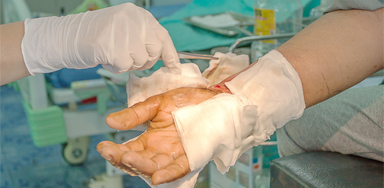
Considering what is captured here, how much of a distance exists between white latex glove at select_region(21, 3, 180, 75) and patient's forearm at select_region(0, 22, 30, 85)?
3 centimetres

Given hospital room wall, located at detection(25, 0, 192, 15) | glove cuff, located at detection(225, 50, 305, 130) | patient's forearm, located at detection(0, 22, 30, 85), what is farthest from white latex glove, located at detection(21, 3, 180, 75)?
hospital room wall, located at detection(25, 0, 192, 15)

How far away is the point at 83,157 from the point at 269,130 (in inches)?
75.8

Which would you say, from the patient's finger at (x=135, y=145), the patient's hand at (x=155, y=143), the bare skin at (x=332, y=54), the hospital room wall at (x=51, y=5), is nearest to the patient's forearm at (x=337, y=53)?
the bare skin at (x=332, y=54)

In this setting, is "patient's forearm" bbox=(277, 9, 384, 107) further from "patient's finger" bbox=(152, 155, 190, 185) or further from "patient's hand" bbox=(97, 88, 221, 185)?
"patient's finger" bbox=(152, 155, 190, 185)

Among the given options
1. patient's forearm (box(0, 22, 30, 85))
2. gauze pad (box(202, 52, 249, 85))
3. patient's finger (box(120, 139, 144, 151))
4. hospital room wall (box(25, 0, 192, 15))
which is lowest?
hospital room wall (box(25, 0, 192, 15))

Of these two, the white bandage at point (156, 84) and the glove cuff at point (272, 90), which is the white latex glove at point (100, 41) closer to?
the white bandage at point (156, 84)

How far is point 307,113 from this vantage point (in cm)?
114

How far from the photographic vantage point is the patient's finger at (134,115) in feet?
2.39

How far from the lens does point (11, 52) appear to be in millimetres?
917

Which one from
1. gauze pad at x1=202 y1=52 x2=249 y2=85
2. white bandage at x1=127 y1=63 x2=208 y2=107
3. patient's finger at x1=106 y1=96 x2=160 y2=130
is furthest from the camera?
gauze pad at x1=202 y1=52 x2=249 y2=85

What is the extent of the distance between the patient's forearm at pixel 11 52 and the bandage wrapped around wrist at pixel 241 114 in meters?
0.55

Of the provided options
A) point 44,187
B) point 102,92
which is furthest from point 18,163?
point 102,92

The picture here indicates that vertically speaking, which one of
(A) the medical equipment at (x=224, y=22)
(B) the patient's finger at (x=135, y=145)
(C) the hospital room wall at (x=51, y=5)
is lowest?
(C) the hospital room wall at (x=51, y=5)

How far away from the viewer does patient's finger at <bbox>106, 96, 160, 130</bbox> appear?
728 mm
